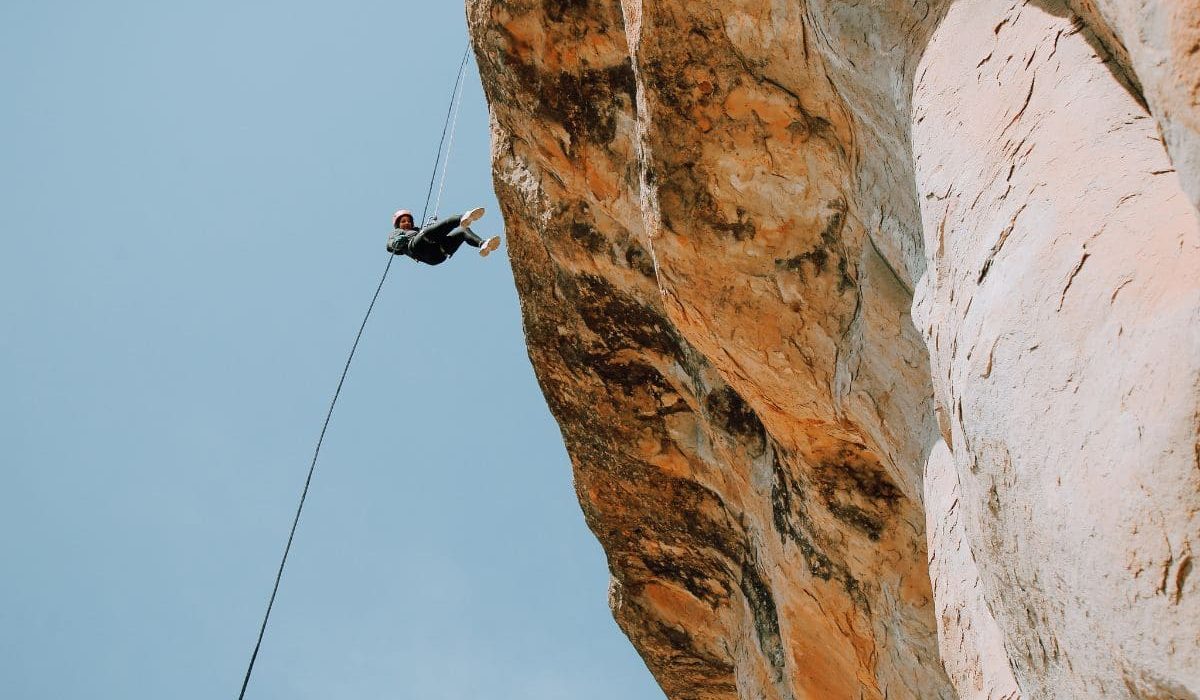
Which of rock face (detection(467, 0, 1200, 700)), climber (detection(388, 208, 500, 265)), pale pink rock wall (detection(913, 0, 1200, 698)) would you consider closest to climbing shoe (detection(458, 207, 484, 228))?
climber (detection(388, 208, 500, 265))

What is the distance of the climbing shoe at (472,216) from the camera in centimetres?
1092

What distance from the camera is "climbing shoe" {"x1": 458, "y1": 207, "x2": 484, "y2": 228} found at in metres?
10.9

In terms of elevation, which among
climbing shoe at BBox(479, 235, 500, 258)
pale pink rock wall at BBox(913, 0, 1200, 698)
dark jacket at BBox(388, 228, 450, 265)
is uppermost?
dark jacket at BBox(388, 228, 450, 265)

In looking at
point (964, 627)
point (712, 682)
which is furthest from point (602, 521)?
point (964, 627)

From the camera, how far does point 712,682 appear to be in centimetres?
956

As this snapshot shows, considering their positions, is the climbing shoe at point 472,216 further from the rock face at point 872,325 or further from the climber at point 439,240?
the rock face at point 872,325

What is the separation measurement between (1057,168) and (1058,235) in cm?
24

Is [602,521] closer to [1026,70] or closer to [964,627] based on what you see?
[964,627]

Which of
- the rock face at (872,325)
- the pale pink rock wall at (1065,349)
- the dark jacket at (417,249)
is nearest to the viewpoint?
the pale pink rock wall at (1065,349)

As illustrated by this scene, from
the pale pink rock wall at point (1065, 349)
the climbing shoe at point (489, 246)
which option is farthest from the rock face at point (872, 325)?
the climbing shoe at point (489, 246)

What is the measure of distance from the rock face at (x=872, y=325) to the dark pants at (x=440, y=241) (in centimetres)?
265

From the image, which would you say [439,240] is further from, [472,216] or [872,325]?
[872,325]

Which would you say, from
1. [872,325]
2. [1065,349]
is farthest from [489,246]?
[1065,349]

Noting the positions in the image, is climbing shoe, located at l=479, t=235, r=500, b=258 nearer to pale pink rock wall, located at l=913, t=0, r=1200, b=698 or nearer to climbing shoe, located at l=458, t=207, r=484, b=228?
climbing shoe, located at l=458, t=207, r=484, b=228
